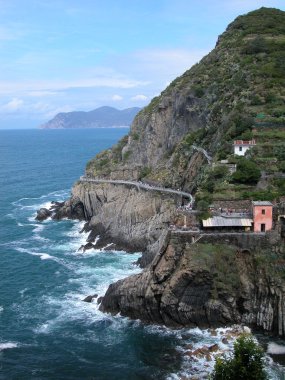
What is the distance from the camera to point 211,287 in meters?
54.5

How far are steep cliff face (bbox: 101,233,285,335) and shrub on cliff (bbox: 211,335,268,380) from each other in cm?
1208

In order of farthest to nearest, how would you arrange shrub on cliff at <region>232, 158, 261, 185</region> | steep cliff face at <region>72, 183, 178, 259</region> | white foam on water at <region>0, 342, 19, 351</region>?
1. steep cliff face at <region>72, 183, 178, 259</region>
2. shrub on cliff at <region>232, 158, 261, 185</region>
3. white foam on water at <region>0, 342, 19, 351</region>

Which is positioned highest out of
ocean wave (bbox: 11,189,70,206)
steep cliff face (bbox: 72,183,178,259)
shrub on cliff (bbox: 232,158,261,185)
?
shrub on cliff (bbox: 232,158,261,185)

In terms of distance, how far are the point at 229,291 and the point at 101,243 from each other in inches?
1396

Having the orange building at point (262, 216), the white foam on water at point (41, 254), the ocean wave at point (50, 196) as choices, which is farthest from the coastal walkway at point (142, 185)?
the ocean wave at point (50, 196)

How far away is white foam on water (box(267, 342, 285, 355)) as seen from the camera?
4881cm

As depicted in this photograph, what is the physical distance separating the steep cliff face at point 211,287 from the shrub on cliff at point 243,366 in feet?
39.6

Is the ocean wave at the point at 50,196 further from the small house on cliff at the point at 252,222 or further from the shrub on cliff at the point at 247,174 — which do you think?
the small house on cliff at the point at 252,222

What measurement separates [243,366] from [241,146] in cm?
3991

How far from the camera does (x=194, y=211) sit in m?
61.0

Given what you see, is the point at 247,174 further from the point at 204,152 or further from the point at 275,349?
the point at 275,349

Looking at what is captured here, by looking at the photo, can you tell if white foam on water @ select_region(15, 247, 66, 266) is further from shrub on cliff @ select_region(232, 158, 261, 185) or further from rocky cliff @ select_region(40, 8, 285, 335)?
shrub on cliff @ select_region(232, 158, 261, 185)

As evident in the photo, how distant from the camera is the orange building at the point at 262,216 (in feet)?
189

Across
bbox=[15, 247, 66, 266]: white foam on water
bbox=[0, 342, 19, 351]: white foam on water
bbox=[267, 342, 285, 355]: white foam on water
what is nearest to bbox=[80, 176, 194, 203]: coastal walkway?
bbox=[15, 247, 66, 266]: white foam on water
